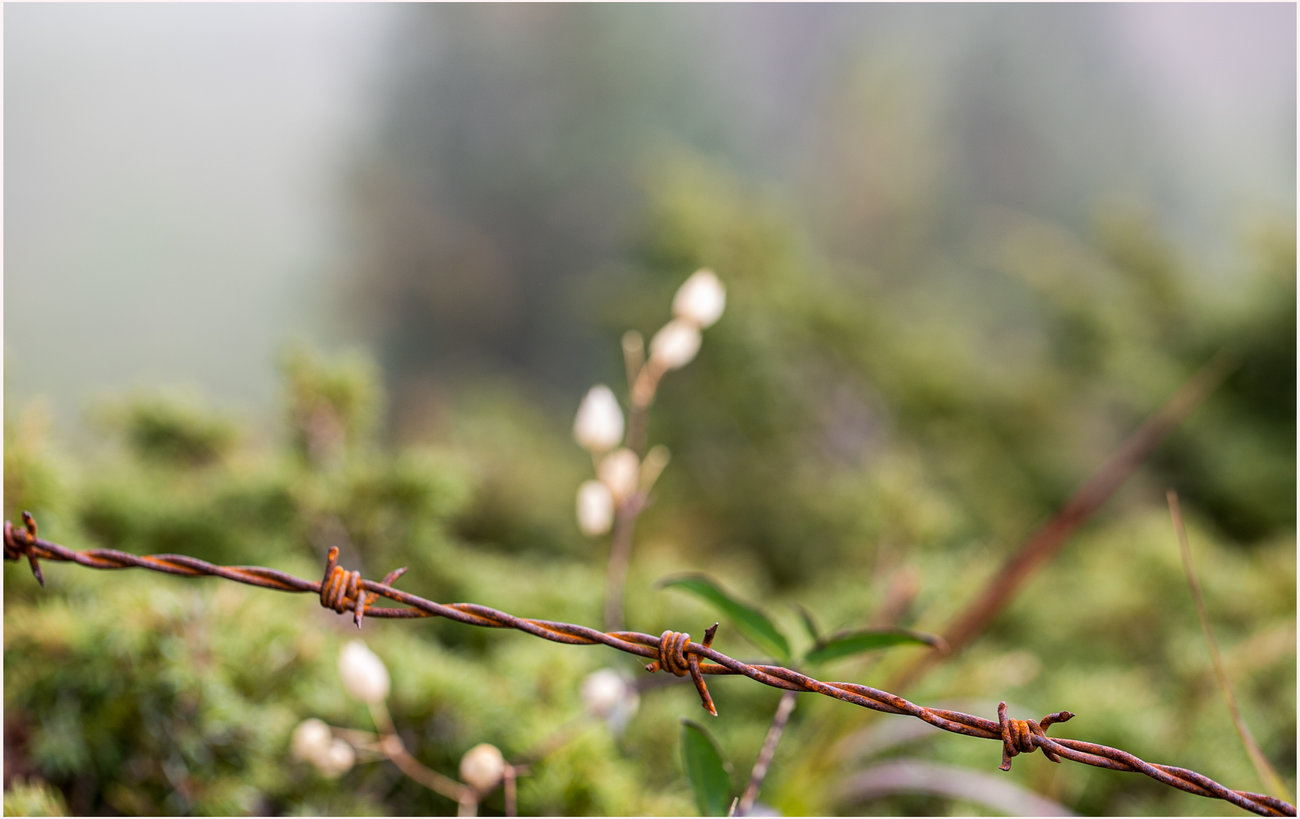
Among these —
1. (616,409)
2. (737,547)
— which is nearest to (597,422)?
(616,409)

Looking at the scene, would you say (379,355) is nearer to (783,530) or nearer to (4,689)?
(783,530)

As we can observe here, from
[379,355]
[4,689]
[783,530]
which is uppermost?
[379,355]

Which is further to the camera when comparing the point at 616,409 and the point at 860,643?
the point at 616,409

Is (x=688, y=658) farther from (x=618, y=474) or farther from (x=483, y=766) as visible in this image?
(x=618, y=474)

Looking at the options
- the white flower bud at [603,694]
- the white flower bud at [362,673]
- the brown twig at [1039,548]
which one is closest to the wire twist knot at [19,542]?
the white flower bud at [362,673]

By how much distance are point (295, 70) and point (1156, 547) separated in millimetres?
3152

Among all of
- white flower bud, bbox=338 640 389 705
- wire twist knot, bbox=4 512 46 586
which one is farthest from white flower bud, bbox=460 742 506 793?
wire twist knot, bbox=4 512 46 586

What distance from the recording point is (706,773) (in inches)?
9.9

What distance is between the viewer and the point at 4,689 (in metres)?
0.35

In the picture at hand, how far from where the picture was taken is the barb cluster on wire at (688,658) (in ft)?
0.63

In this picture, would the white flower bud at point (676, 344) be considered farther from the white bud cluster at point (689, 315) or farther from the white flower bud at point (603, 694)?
the white flower bud at point (603, 694)

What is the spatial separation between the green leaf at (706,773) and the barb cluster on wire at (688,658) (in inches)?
1.8

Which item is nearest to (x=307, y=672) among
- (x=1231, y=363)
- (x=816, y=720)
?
(x=816, y=720)

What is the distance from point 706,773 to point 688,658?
0.06 meters
